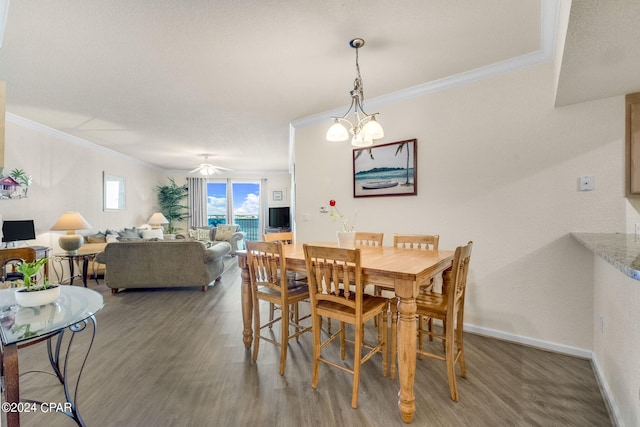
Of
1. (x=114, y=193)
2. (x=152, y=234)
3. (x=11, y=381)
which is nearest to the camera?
(x=11, y=381)

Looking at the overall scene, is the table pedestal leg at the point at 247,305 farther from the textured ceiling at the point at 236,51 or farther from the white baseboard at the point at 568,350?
the white baseboard at the point at 568,350

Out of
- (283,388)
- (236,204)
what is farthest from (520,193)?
(236,204)

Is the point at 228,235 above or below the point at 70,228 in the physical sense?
below

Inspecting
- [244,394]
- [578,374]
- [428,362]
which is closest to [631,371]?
[578,374]

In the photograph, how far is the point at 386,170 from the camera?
10.7 feet

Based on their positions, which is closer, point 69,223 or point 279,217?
point 69,223

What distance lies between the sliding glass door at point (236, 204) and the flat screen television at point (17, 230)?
492cm

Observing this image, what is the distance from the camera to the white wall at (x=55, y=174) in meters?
3.95

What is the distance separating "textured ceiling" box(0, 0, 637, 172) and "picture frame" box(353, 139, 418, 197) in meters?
0.43

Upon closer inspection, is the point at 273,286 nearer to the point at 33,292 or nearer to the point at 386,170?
the point at 33,292

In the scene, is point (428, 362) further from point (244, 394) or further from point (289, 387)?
point (244, 394)

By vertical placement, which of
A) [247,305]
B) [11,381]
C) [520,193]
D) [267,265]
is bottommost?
[247,305]

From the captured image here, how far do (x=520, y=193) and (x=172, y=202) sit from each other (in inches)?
325

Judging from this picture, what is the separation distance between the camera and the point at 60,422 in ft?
5.20
